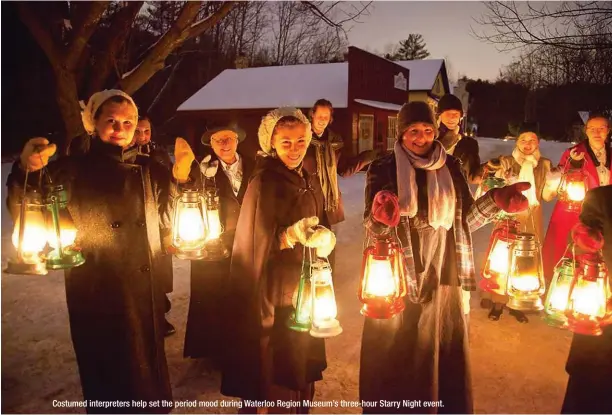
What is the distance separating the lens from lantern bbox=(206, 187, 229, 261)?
332 centimetres

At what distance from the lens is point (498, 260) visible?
3268mm

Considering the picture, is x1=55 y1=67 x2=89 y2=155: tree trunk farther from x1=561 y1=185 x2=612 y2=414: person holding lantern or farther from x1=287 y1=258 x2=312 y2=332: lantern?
x1=561 y1=185 x2=612 y2=414: person holding lantern

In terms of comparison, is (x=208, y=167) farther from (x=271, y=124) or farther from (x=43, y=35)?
(x=43, y=35)

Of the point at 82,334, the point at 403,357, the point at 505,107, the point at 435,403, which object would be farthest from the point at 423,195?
the point at 505,107

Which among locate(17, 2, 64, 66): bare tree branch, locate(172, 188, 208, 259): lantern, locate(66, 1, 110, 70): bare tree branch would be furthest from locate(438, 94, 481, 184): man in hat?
locate(17, 2, 64, 66): bare tree branch

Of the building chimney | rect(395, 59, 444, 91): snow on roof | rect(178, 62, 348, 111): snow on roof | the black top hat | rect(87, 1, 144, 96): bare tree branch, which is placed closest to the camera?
the black top hat

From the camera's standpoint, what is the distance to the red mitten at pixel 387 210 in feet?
9.03

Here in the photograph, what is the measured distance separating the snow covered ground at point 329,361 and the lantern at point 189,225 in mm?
1561

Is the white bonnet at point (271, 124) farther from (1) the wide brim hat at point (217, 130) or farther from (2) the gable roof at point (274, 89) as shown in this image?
(2) the gable roof at point (274, 89)

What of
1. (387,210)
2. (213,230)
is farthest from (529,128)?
(213,230)

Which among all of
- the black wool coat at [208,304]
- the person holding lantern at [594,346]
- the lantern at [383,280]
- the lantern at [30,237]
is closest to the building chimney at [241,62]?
the black wool coat at [208,304]

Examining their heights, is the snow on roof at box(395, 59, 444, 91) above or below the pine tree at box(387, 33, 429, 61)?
below

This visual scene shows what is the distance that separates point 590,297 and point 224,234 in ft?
8.71

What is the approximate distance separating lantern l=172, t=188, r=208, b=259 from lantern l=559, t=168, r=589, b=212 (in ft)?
Result: 11.5
